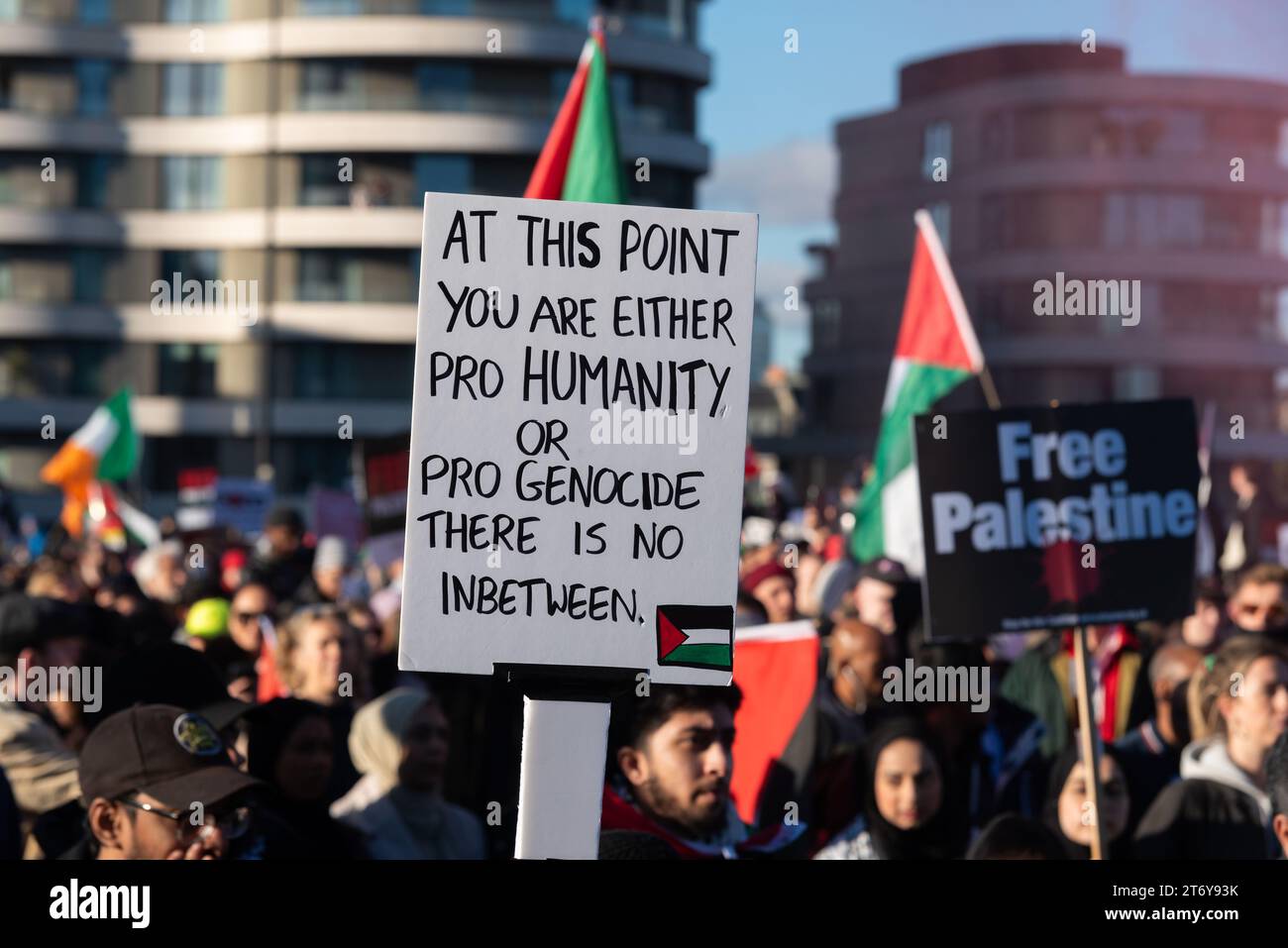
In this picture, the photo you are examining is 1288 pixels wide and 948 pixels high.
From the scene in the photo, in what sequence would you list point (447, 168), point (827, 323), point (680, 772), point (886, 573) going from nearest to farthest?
point (680, 772) < point (886, 573) < point (447, 168) < point (827, 323)

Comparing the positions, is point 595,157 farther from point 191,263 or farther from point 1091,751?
point 191,263

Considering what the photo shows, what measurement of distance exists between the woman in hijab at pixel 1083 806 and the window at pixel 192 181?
46212 millimetres

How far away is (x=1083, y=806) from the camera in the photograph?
5.04 meters

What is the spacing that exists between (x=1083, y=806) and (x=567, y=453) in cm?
271

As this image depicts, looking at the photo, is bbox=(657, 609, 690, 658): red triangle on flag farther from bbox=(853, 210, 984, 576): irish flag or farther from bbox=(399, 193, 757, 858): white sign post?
bbox=(853, 210, 984, 576): irish flag

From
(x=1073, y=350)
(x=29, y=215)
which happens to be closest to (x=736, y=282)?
(x=29, y=215)

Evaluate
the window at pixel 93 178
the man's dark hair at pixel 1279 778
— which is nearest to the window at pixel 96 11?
the window at pixel 93 178

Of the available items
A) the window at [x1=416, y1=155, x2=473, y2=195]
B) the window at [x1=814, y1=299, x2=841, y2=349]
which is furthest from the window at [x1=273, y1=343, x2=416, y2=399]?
the window at [x1=814, y1=299, x2=841, y2=349]

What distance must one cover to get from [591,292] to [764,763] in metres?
3.15

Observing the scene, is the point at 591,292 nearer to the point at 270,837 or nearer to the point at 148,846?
the point at 148,846

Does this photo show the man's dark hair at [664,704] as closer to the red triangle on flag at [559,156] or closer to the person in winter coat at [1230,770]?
the person in winter coat at [1230,770]

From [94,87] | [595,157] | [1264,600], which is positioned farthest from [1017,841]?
[94,87]
